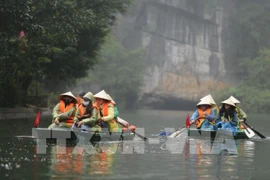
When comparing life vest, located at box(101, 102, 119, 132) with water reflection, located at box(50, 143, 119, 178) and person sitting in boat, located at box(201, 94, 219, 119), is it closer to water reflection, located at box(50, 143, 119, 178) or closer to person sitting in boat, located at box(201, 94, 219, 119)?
water reflection, located at box(50, 143, 119, 178)

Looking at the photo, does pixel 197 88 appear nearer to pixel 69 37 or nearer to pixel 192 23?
pixel 192 23

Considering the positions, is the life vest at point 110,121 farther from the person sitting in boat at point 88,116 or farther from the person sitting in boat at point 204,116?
the person sitting in boat at point 204,116

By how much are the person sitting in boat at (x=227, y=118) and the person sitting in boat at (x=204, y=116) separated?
0.27m

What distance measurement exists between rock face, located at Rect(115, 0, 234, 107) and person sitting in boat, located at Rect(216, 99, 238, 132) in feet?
190

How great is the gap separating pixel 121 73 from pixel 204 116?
5807 cm

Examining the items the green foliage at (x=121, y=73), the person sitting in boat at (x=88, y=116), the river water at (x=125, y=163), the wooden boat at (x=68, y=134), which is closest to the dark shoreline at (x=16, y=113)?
the person sitting in boat at (x=88, y=116)

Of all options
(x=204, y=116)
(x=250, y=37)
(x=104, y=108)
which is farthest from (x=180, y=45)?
(x=104, y=108)

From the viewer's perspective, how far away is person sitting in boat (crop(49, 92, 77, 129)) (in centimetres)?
1775

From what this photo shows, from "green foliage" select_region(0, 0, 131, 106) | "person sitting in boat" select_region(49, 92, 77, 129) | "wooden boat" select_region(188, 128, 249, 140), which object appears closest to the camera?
"person sitting in boat" select_region(49, 92, 77, 129)

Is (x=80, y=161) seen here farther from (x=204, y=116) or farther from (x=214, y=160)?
(x=204, y=116)

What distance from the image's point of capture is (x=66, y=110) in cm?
1781

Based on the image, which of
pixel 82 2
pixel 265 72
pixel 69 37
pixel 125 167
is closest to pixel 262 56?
pixel 265 72

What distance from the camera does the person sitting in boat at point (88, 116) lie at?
1742 cm

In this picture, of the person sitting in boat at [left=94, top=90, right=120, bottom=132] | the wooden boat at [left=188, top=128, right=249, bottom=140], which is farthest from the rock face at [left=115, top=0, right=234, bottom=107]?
the person sitting in boat at [left=94, top=90, right=120, bottom=132]
